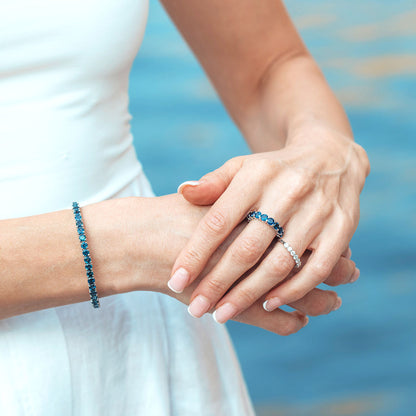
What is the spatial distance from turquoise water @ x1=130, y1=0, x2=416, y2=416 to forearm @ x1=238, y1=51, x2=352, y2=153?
1463mm

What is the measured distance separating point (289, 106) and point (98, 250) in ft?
1.36

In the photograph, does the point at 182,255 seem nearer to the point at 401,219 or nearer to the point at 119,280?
the point at 119,280

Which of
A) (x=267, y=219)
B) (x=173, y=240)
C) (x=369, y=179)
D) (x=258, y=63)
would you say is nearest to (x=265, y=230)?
(x=267, y=219)

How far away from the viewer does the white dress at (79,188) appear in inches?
29.4

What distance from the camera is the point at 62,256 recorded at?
2.28 ft

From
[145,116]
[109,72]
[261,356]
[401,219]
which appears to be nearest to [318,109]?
[109,72]

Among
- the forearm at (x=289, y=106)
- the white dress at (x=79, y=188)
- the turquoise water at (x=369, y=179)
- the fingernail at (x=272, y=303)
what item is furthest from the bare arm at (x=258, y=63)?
the turquoise water at (x=369, y=179)

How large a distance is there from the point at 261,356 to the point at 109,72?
177 cm

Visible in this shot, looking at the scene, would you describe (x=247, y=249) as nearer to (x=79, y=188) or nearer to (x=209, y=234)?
(x=209, y=234)

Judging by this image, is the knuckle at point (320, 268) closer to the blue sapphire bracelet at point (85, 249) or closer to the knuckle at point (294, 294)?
the knuckle at point (294, 294)

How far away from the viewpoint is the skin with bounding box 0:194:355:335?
27.0 inches

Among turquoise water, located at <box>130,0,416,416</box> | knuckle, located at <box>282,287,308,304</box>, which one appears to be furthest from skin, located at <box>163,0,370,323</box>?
turquoise water, located at <box>130,0,416,416</box>

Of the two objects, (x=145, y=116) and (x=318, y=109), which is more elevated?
(x=318, y=109)

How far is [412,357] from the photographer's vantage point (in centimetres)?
234
